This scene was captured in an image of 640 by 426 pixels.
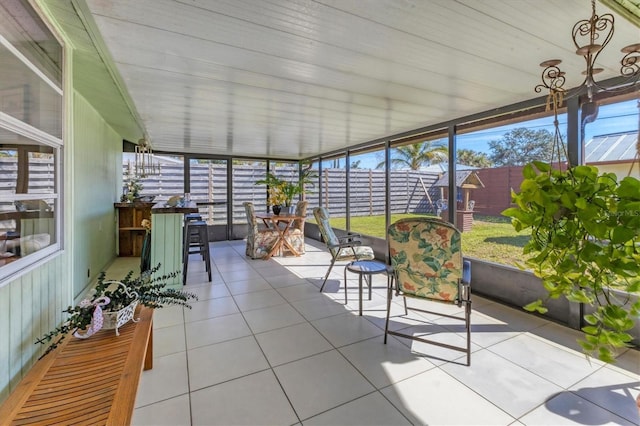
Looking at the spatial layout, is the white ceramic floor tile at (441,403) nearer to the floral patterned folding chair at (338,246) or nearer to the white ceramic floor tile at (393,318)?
the white ceramic floor tile at (393,318)

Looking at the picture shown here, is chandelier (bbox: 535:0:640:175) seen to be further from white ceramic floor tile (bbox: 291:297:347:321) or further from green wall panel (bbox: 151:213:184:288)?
green wall panel (bbox: 151:213:184:288)

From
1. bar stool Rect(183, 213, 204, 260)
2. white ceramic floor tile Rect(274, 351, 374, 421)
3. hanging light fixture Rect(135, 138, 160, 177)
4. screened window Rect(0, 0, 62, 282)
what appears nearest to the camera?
screened window Rect(0, 0, 62, 282)

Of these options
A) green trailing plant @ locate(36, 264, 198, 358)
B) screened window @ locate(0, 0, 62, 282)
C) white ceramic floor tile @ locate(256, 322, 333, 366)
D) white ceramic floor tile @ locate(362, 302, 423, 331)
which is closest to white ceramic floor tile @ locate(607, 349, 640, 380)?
white ceramic floor tile @ locate(362, 302, 423, 331)

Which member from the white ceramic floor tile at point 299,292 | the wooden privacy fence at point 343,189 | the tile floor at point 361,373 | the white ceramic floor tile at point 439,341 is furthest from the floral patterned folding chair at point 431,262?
the wooden privacy fence at point 343,189

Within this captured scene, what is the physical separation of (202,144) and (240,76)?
3.50 metres

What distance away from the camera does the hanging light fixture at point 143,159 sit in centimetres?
421

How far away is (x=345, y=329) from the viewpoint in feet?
7.95

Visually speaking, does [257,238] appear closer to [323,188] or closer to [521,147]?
[323,188]

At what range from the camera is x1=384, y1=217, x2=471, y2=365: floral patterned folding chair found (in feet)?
6.36

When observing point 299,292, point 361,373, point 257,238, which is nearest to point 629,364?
point 361,373

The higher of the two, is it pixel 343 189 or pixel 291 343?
pixel 343 189

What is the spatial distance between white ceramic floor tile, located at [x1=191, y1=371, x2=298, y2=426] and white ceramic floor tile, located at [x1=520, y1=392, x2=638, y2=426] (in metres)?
1.24

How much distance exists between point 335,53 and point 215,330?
91.1 inches

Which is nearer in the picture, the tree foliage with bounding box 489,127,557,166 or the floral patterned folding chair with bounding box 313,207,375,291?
the tree foliage with bounding box 489,127,557,166
